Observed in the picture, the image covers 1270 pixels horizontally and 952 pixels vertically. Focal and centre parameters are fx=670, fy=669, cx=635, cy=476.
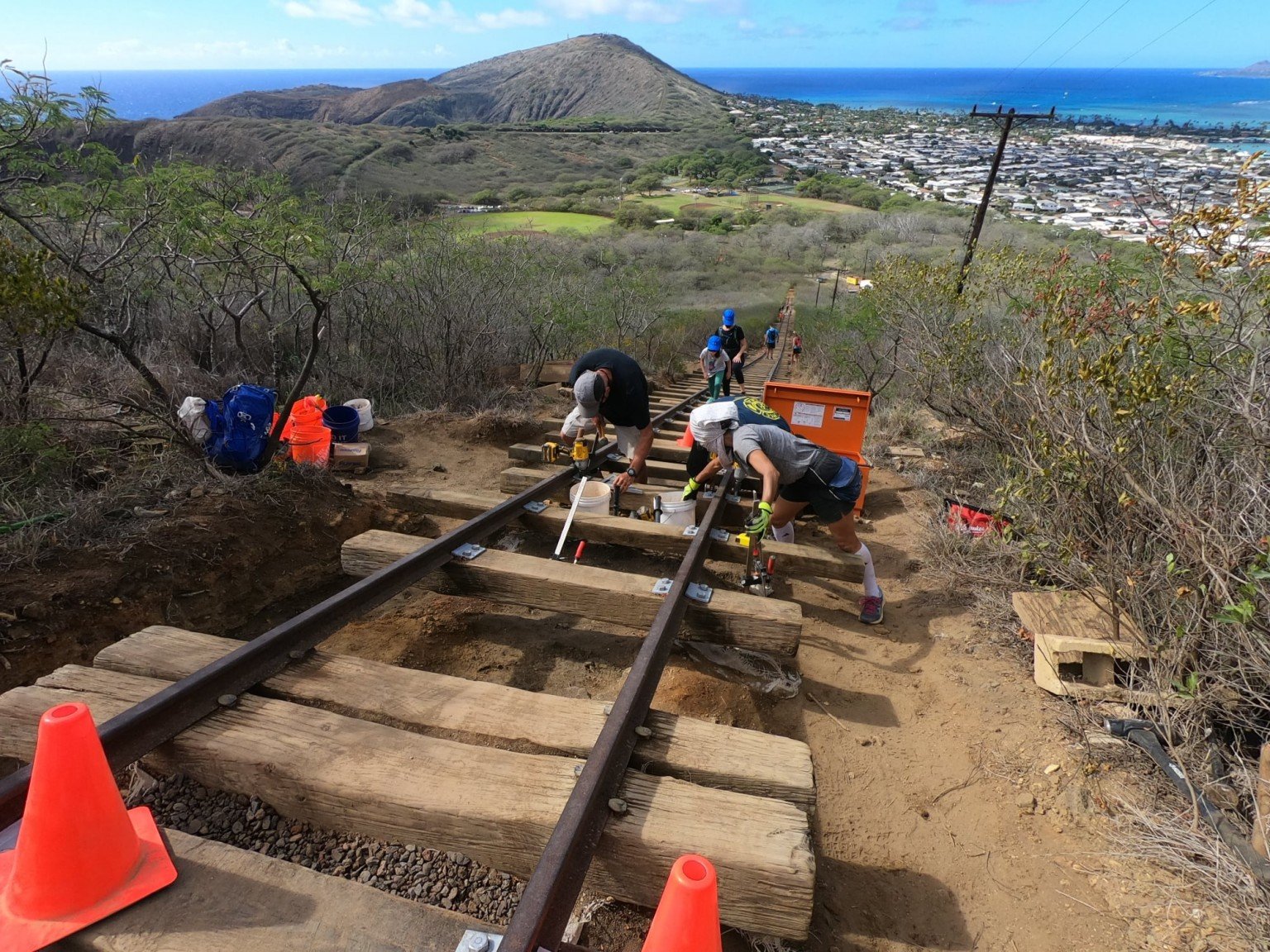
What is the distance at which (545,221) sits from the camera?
38.8 metres

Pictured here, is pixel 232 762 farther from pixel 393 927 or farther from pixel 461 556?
pixel 461 556

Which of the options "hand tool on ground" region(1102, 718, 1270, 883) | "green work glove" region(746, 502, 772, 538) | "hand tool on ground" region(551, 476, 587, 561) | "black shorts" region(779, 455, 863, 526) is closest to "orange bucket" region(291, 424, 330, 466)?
"hand tool on ground" region(551, 476, 587, 561)

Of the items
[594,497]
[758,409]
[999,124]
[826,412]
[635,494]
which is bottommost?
[635,494]

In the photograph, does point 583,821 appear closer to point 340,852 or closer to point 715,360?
point 340,852

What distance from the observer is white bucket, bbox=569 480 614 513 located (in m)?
5.06

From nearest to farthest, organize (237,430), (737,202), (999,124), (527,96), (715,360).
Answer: (237,430), (715,360), (999,124), (737,202), (527,96)

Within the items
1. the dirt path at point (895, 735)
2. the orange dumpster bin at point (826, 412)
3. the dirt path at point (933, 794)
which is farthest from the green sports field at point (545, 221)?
the dirt path at point (933, 794)

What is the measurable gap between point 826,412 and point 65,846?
247 inches

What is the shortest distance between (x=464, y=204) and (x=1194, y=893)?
48.0 m

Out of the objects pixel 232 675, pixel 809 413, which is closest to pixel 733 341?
pixel 809 413

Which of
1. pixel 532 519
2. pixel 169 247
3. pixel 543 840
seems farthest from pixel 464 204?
pixel 543 840

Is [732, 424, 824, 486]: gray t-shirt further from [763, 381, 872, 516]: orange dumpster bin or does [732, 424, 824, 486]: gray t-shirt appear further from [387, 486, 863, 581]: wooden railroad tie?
[763, 381, 872, 516]: orange dumpster bin

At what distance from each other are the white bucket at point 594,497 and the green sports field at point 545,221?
90.0 ft

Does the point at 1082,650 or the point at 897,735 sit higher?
the point at 1082,650
